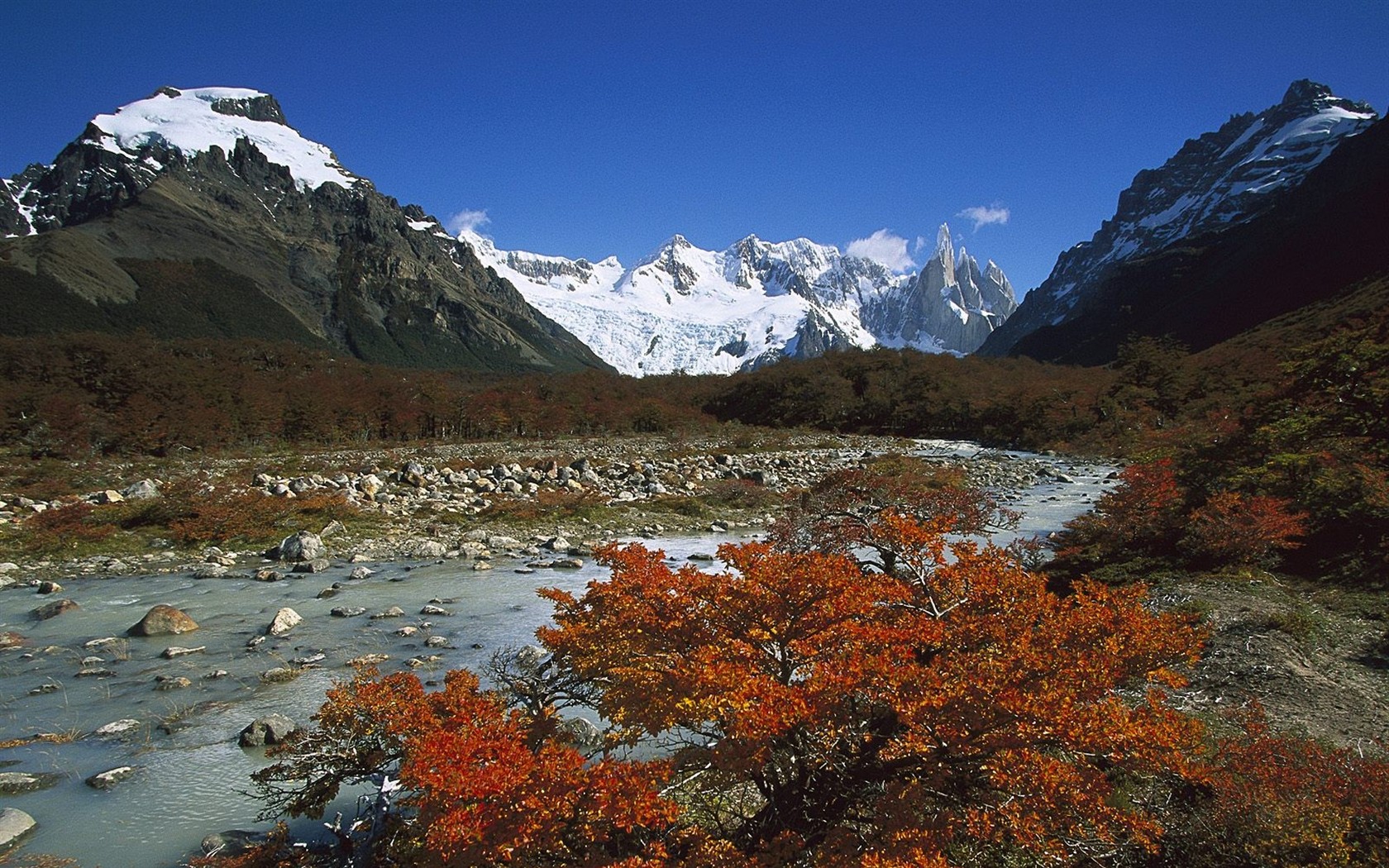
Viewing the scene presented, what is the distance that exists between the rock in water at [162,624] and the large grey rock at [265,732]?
505 centimetres

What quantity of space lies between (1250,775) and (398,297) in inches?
7170

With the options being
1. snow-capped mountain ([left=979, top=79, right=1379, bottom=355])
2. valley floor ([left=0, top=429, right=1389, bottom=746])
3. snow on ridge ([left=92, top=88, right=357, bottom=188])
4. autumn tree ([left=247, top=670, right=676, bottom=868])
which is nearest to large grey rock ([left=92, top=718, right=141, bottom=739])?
autumn tree ([left=247, top=670, right=676, bottom=868])

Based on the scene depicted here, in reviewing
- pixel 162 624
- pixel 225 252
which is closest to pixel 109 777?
pixel 162 624

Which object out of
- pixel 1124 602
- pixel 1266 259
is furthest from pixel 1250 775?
pixel 1266 259

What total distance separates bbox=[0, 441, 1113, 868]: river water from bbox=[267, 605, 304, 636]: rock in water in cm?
17

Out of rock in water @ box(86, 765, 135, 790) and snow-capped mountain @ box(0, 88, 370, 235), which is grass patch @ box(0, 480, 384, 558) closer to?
rock in water @ box(86, 765, 135, 790)

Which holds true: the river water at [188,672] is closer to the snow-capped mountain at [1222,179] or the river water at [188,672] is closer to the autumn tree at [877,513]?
the autumn tree at [877,513]

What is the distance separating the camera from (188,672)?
962 cm

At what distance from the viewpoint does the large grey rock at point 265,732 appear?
7.57m

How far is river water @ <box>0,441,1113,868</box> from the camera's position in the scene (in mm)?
6207

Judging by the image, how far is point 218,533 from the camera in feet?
60.2

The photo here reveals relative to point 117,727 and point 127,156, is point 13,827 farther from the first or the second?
point 127,156

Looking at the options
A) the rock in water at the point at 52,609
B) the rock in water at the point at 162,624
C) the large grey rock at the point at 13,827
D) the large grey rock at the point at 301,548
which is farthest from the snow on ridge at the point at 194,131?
the large grey rock at the point at 13,827

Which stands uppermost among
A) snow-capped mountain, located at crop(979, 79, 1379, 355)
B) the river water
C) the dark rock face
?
snow-capped mountain, located at crop(979, 79, 1379, 355)
